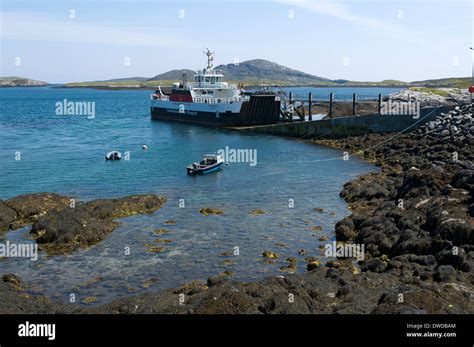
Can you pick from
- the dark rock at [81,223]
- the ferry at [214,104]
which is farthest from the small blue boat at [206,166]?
the ferry at [214,104]

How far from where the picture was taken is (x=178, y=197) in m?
35.2

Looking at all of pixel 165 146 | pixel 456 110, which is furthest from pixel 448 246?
pixel 165 146

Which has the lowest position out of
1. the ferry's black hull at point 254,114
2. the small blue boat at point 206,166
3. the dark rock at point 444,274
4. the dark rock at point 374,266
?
the dark rock at point 374,266

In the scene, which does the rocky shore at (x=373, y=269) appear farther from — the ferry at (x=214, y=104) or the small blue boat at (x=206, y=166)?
the ferry at (x=214, y=104)

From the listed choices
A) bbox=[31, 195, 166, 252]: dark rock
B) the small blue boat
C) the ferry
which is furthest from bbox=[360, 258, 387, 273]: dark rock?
the ferry

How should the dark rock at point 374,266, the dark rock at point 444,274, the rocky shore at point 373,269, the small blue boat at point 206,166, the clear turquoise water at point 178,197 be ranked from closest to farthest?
the rocky shore at point 373,269 < the dark rock at point 444,274 < the dark rock at point 374,266 < the clear turquoise water at point 178,197 < the small blue boat at point 206,166

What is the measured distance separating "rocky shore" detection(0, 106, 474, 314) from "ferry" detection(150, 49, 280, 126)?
42.2 metres

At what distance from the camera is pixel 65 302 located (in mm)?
18719

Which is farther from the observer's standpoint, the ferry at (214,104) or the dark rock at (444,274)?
the ferry at (214,104)

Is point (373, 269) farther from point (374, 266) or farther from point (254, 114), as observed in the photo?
point (254, 114)

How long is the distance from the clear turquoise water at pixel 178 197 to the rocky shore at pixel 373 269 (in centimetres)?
162

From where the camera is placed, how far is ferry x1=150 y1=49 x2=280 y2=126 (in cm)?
7706

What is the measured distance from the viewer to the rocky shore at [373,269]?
14.6 m
